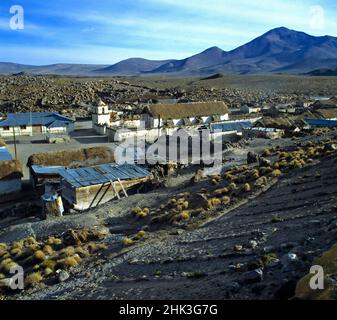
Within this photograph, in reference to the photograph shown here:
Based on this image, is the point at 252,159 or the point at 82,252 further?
the point at 252,159

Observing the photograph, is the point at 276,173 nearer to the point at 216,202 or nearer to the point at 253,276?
the point at 216,202

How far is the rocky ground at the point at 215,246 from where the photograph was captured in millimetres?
10391

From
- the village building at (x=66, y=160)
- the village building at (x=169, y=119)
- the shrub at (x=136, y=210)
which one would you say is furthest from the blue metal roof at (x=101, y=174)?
the village building at (x=169, y=119)

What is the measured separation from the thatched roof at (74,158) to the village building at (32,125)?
20.1 metres

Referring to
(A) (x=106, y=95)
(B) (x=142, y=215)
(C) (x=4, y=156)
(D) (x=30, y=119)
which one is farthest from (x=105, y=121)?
(A) (x=106, y=95)

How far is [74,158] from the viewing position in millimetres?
30781

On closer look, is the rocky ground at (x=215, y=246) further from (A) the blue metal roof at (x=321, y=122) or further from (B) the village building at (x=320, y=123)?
(A) the blue metal roof at (x=321, y=122)

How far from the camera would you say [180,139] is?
1580 inches

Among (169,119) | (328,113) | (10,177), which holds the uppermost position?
(328,113)

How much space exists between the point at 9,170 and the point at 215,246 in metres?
18.3

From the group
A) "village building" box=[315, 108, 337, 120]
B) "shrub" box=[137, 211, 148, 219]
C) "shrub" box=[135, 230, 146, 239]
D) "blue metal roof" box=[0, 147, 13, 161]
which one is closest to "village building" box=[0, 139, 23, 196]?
"blue metal roof" box=[0, 147, 13, 161]

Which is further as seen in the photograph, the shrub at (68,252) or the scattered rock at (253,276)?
the shrub at (68,252)

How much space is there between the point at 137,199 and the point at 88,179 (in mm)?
3304

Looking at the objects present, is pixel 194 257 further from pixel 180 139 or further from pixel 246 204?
pixel 180 139
